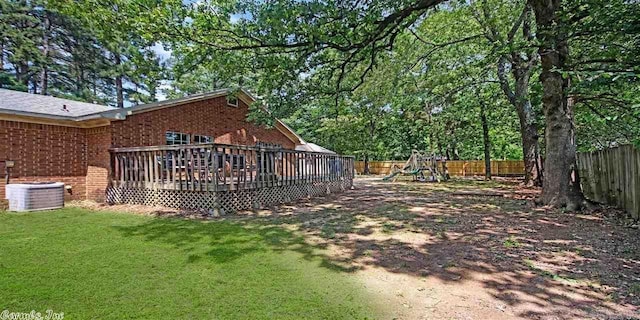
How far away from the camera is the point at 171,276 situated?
11.6ft

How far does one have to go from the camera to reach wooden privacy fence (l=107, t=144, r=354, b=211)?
308 inches

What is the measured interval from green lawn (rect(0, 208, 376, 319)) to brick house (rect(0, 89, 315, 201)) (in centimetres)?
385

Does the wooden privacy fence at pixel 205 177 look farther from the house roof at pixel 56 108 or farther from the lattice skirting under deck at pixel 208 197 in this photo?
the house roof at pixel 56 108

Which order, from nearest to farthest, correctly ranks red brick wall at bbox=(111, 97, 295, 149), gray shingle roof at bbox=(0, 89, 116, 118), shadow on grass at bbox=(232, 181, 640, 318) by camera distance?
shadow on grass at bbox=(232, 181, 640, 318)
gray shingle roof at bbox=(0, 89, 116, 118)
red brick wall at bbox=(111, 97, 295, 149)

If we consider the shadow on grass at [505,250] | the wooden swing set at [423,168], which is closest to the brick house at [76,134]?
the shadow on grass at [505,250]

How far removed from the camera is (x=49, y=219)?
691 cm

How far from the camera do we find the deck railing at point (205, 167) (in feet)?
25.5

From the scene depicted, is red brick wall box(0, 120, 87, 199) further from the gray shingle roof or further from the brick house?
the gray shingle roof

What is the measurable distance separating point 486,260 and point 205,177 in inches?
248

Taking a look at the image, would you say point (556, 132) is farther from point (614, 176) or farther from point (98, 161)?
point (98, 161)

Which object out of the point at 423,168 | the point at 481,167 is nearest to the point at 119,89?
the point at 423,168

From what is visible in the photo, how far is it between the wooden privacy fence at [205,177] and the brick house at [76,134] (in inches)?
32.1

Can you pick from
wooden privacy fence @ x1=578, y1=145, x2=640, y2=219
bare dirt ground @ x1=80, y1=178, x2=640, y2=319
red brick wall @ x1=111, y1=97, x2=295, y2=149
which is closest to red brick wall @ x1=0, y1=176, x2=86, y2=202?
red brick wall @ x1=111, y1=97, x2=295, y2=149

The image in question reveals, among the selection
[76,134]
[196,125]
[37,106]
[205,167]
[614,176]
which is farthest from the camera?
[196,125]
